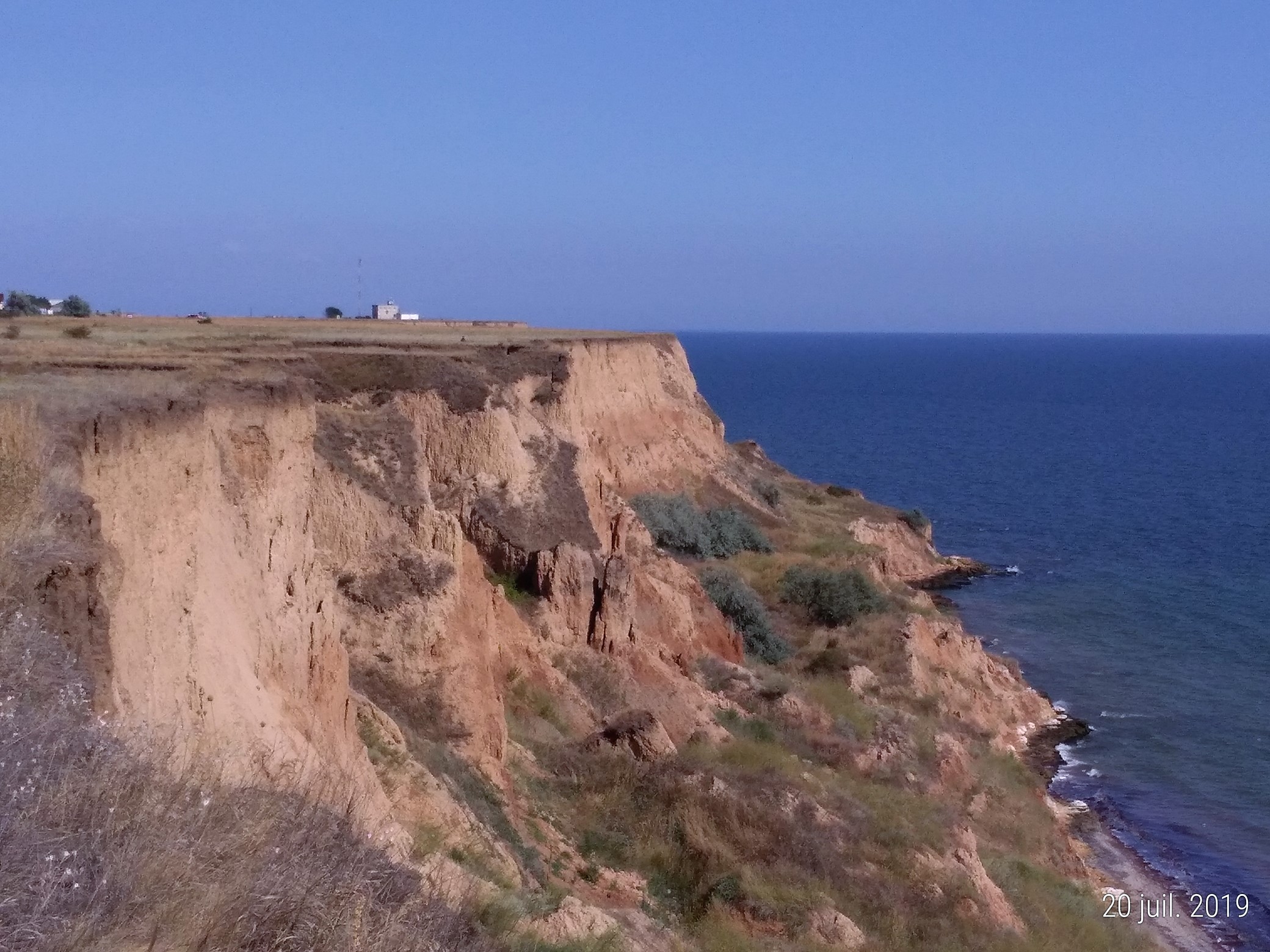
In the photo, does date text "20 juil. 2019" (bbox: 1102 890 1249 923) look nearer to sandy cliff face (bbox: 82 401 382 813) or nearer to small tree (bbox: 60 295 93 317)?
sandy cliff face (bbox: 82 401 382 813)

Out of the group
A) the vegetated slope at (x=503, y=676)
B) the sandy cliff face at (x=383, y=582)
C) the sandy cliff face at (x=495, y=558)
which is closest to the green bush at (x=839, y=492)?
the sandy cliff face at (x=495, y=558)

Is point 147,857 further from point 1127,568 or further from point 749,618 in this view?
point 1127,568

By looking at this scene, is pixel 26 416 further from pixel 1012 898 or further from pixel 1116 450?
pixel 1116 450

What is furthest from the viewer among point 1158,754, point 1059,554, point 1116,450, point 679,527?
point 1116,450

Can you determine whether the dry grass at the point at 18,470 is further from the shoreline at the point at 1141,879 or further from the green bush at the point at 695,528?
the green bush at the point at 695,528

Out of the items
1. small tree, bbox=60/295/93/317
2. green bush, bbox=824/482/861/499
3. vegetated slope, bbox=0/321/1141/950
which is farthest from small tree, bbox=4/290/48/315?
green bush, bbox=824/482/861/499

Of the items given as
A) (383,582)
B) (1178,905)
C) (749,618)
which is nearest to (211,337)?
(383,582)

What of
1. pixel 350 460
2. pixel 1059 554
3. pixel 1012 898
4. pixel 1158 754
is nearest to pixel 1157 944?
pixel 1012 898
